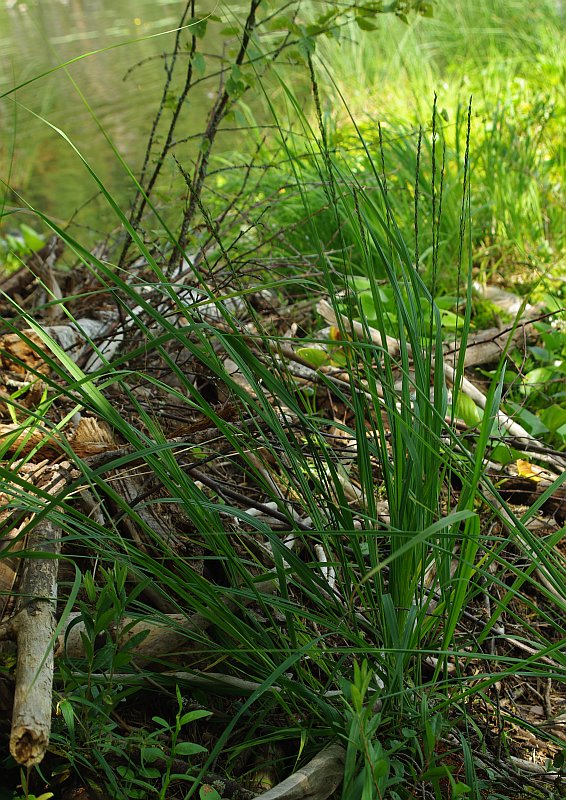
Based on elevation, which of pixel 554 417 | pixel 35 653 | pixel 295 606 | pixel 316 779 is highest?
pixel 35 653

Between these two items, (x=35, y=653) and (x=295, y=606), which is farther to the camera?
(x=295, y=606)

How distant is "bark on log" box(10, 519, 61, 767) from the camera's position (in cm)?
95

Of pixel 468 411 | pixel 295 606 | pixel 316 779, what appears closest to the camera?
pixel 316 779

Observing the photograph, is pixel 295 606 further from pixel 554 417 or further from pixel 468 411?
pixel 554 417

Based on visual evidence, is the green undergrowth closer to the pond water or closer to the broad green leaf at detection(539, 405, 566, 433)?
the broad green leaf at detection(539, 405, 566, 433)

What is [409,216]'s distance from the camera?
2773 millimetres

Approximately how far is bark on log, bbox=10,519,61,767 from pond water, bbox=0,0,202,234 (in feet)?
11.5

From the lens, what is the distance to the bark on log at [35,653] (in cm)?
95

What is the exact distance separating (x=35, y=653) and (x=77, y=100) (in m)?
7.24

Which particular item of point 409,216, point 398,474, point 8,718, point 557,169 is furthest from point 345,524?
point 557,169

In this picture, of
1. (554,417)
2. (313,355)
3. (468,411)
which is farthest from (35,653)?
(554,417)

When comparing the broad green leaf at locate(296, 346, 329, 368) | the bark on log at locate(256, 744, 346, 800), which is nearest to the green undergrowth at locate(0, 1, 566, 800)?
the bark on log at locate(256, 744, 346, 800)

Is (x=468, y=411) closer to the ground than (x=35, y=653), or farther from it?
closer to the ground

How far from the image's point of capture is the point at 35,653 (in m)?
1.09
